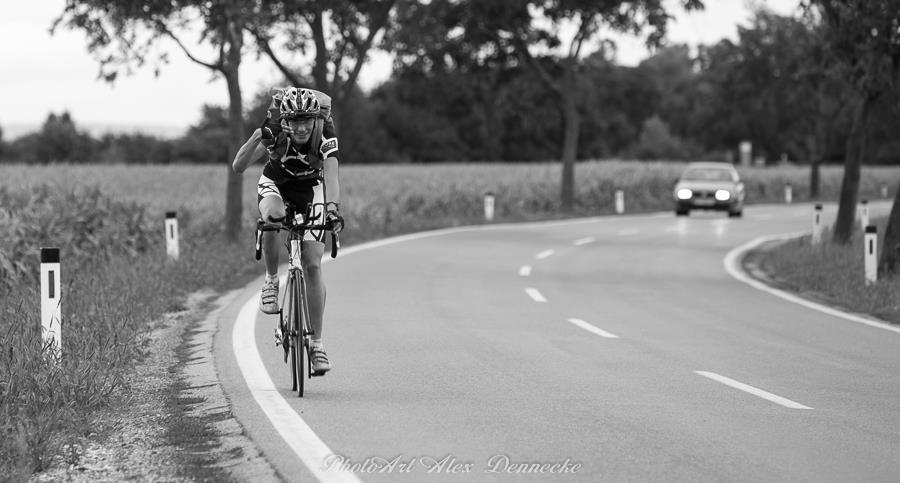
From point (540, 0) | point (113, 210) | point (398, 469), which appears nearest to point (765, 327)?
point (398, 469)

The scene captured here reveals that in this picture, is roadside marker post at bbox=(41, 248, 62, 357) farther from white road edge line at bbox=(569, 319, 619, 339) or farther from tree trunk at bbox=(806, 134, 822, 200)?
tree trunk at bbox=(806, 134, 822, 200)

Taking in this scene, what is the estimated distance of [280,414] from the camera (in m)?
7.59

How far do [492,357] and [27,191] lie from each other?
38.4 feet

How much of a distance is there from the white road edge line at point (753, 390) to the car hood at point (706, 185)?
3011cm

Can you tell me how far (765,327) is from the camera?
43.2 feet

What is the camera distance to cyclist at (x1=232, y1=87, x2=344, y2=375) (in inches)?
311

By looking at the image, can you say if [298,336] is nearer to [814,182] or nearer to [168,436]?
[168,436]

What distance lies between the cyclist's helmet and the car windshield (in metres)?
32.9

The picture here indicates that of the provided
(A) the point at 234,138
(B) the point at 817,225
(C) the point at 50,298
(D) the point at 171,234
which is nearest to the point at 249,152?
(C) the point at 50,298

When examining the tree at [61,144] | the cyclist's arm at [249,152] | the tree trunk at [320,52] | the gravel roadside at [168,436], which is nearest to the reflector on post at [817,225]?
the tree trunk at [320,52]

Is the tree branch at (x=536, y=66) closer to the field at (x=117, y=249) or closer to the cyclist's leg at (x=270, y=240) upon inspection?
the field at (x=117, y=249)

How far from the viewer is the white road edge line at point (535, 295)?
15579 mm

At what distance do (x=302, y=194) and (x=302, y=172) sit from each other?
0.20 meters

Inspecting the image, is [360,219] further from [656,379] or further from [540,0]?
[656,379]
